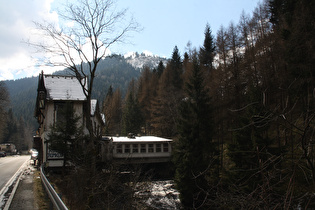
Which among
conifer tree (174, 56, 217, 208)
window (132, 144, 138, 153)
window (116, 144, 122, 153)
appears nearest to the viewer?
conifer tree (174, 56, 217, 208)

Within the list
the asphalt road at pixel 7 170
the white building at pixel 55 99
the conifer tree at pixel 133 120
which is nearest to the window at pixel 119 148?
the white building at pixel 55 99

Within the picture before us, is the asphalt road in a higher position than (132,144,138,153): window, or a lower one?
lower

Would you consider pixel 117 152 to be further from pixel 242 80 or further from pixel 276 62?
pixel 276 62

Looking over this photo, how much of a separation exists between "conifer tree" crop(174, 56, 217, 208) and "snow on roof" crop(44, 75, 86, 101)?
11660mm

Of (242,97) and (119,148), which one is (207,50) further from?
(119,148)

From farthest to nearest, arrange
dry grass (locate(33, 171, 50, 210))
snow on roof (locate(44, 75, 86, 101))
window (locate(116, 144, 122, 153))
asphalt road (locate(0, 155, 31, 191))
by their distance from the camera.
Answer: window (locate(116, 144, 122, 153))
snow on roof (locate(44, 75, 86, 101))
asphalt road (locate(0, 155, 31, 191))
dry grass (locate(33, 171, 50, 210))

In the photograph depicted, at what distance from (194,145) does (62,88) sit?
52.4ft

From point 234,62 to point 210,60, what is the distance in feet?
46.9

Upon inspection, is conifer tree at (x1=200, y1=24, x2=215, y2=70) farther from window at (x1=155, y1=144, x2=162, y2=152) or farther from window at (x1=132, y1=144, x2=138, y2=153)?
window at (x1=132, y1=144, x2=138, y2=153)

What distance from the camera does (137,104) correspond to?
191 ft

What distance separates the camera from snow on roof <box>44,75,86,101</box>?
81.4ft

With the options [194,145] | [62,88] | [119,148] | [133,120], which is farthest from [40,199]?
[133,120]

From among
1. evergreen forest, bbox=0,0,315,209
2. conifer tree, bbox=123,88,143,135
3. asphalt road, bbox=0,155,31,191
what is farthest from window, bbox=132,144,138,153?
conifer tree, bbox=123,88,143,135

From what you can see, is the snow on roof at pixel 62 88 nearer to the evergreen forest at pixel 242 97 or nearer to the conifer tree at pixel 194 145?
the evergreen forest at pixel 242 97
